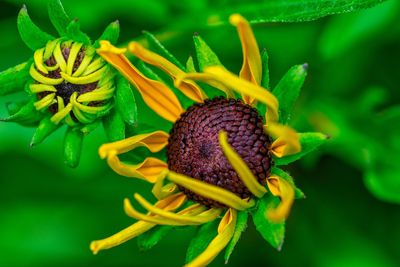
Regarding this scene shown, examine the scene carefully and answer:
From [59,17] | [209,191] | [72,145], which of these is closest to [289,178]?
[209,191]

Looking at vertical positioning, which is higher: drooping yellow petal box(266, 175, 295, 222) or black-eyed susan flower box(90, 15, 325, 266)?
black-eyed susan flower box(90, 15, 325, 266)

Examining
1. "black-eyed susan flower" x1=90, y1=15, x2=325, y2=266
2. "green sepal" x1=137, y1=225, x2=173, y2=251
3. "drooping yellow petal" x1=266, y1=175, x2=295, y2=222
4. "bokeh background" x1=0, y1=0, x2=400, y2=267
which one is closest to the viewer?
"drooping yellow petal" x1=266, y1=175, x2=295, y2=222

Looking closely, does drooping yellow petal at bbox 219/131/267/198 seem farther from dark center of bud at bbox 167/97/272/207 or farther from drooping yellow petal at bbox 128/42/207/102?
drooping yellow petal at bbox 128/42/207/102

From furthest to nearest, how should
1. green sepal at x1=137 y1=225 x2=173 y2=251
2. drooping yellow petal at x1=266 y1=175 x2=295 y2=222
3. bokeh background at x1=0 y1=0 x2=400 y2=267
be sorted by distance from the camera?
bokeh background at x1=0 y1=0 x2=400 y2=267 → green sepal at x1=137 y1=225 x2=173 y2=251 → drooping yellow petal at x1=266 y1=175 x2=295 y2=222

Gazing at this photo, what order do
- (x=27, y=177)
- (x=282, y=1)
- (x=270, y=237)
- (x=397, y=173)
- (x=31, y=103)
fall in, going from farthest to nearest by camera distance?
(x=27, y=177) → (x=397, y=173) → (x=282, y=1) → (x=31, y=103) → (x=270, y=237)

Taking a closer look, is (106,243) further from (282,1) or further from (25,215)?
(25,215)

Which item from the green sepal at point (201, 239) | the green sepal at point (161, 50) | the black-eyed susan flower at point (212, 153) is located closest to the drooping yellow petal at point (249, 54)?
the black-eyed susan flower at point (212, 153)

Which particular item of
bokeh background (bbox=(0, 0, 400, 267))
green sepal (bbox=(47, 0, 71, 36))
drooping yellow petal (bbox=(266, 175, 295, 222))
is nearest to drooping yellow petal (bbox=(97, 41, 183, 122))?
green sepal (bbox=(47, 0, 71, 36))

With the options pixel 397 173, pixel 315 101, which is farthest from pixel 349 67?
pixel 397 173
